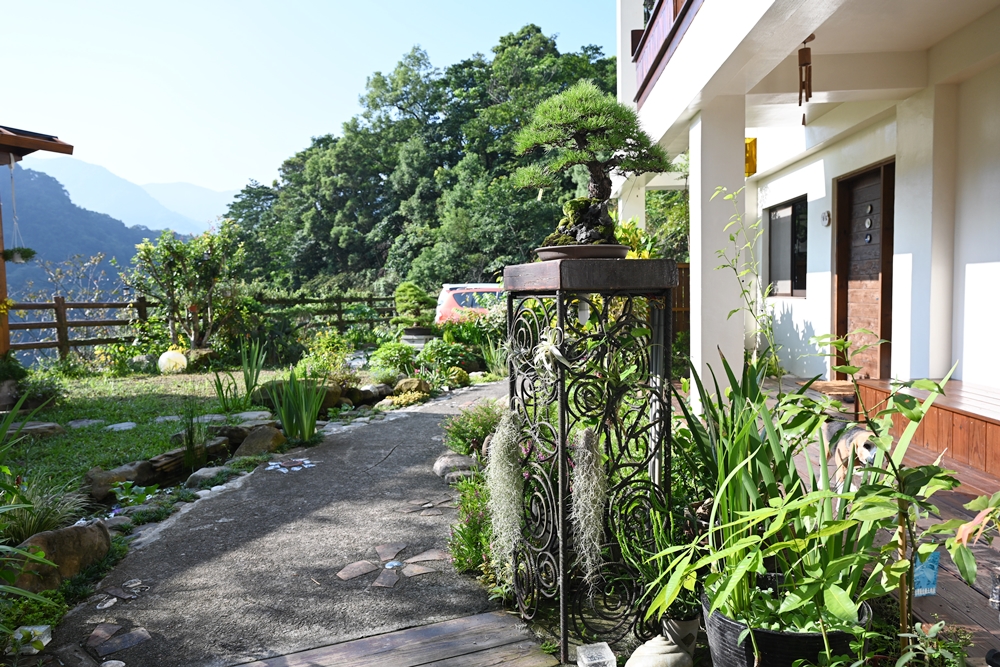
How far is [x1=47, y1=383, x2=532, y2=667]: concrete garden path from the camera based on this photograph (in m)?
2.44

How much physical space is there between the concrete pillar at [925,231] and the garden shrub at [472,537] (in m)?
3.55

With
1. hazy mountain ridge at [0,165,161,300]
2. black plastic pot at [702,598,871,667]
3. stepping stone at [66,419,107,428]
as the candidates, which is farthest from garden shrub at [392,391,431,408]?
hazy mountain ridge at [0,165,161,300]

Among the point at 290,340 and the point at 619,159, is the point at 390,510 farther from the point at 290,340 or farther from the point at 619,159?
the point at 290,340

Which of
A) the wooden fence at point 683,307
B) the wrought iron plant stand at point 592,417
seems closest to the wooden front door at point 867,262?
the wooden fence at point 683,307

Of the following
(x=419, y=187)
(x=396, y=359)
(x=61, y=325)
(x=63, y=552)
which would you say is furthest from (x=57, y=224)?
(x=63, y=552)

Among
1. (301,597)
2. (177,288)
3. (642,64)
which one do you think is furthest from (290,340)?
(301,597)

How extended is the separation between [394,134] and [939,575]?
1185 inches

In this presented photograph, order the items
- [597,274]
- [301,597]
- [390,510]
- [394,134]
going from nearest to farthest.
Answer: [597,274]
[301,597]
[390,510]
[394,134]

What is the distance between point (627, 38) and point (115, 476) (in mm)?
7240

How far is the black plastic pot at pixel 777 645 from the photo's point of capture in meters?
1.59

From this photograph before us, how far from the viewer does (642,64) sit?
258 inches

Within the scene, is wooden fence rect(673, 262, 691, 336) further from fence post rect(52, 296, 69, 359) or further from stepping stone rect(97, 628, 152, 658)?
fence post rect(52, 296, 69, 359)

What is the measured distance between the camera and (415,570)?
3014 millimetres

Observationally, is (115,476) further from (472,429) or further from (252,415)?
(472,429)
